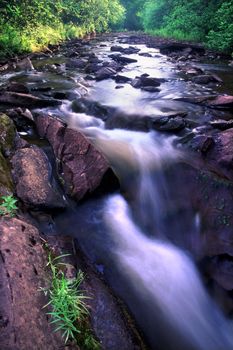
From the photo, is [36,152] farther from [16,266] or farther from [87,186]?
[16,266]

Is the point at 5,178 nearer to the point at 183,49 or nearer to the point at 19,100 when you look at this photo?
the point at 19,100

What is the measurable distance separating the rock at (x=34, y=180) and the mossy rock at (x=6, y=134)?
7.7 inches

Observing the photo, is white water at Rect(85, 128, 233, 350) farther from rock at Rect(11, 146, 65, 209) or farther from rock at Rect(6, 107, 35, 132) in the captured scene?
rock at Rect(6, 107, 35, 132)

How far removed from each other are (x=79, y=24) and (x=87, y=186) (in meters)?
24.7

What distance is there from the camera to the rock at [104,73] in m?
10.3

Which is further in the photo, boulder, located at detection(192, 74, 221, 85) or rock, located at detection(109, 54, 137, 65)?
rock, located at detection(109, 54, 137, 65)

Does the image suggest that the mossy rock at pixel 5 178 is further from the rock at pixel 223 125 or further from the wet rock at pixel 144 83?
the wet rock at pixel 144 83

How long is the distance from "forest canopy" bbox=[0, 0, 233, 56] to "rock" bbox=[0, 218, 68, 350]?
10.8 meters

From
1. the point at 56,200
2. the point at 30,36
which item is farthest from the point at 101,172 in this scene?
the point at 30,36

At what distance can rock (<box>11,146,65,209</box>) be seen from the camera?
3736 millimetres

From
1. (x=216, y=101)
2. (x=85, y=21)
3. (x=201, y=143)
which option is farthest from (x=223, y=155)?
(x=85, y=21)

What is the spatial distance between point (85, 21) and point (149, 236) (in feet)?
85.8

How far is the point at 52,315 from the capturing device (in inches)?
89.3

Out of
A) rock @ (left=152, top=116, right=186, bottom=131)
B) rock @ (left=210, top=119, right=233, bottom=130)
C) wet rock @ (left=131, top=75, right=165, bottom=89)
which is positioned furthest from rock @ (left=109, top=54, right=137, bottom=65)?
rock @ (left=210, top=119, right=233, bottom=130)
